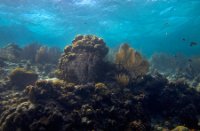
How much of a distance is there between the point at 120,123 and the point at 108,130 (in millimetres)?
557

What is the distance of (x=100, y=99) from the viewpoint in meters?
8.54

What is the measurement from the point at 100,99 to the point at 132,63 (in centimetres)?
446

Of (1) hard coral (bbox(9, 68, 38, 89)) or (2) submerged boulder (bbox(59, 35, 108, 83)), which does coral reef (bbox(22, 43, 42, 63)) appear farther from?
(2) submerged boulder (bbox(59, 35, 108, 83))

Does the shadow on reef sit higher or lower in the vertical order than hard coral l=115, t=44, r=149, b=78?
lower

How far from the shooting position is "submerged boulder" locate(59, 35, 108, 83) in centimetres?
1130

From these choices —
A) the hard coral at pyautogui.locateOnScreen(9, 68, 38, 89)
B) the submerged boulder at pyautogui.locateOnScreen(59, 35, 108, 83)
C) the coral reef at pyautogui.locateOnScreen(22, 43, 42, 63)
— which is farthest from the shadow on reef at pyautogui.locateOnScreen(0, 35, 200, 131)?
the coral reef at pyautogui.locateOnScreen(22, 43, 42, 63)

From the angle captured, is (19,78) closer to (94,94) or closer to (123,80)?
(94,94)

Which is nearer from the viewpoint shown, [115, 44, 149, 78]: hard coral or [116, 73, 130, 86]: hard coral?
[116, 73, 130, 86]: hard coral

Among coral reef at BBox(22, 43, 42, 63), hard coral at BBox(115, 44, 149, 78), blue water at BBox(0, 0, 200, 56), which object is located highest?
blue water at BBox(0, 0, 200, 56)

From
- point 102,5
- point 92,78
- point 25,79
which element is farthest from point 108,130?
point 102,5

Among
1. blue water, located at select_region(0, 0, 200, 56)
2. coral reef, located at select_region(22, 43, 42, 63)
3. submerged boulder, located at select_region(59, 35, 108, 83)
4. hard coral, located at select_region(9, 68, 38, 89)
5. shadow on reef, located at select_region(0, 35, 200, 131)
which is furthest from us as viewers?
blue water, located at select_region(0, 0, 200, 56)

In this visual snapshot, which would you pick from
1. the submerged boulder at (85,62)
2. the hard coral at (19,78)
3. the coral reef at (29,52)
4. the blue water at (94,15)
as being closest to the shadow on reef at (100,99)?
the submerged boulder at (85,62)

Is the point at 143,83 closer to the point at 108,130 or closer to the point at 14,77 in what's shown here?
the point at 108,130

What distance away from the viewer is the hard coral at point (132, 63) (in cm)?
1233
